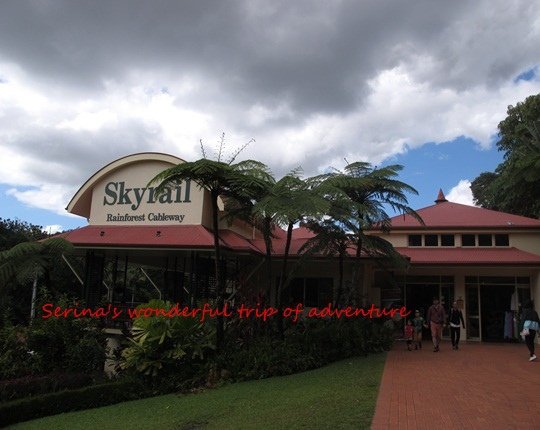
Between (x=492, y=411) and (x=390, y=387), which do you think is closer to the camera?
(x=492, y=411)

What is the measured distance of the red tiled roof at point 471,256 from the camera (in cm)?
1828

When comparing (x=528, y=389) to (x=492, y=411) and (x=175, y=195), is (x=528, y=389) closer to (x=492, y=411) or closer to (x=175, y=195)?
(x=492, y=411)

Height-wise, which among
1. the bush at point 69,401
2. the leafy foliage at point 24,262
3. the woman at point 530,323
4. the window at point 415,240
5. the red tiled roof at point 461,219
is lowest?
the bush at point 69,401

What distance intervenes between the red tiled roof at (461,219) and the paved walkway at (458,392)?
7.63m

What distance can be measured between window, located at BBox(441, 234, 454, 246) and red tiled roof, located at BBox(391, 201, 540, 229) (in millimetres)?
512

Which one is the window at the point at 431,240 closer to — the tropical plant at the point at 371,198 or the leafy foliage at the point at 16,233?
the tropical plant at the point at 371,198

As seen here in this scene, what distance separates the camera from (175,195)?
1741 centimetres

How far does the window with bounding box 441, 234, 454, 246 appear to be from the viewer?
21203 millimetres

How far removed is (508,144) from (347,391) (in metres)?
25.7

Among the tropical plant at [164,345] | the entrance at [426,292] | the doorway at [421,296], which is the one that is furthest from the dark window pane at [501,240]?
the tropical plant at [164,345]

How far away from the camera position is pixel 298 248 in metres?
18.6

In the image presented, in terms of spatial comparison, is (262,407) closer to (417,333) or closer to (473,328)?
(417,333)

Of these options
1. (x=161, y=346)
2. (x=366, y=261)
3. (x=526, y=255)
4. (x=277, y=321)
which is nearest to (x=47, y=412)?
(x=161, y=346)

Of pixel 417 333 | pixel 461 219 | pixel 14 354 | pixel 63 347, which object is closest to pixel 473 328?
pixel 461 219
